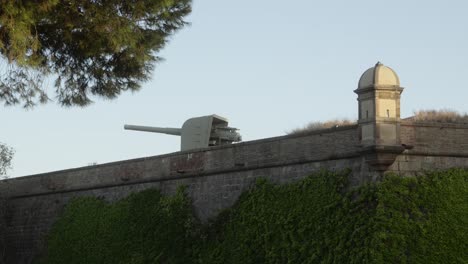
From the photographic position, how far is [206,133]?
80.7 feet

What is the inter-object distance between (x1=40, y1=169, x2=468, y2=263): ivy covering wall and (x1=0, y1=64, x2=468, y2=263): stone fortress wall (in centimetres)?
33

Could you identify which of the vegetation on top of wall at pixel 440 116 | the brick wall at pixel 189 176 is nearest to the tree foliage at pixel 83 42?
the brick wall at pixel 189 176

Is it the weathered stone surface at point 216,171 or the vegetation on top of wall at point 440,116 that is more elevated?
the vegetation on top of wall at point 440,116

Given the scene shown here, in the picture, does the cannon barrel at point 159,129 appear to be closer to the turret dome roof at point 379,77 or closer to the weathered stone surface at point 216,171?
the weathered stone surface at point 216,171

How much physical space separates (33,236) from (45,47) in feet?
33.0

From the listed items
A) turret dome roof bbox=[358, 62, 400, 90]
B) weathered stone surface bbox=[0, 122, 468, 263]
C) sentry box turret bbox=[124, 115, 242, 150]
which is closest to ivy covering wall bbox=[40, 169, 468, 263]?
weathered stone surface bbox=[0, 122, 468, 263]

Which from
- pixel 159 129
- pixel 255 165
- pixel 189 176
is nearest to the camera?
pixel 255 165

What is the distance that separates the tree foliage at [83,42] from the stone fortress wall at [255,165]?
9.76 ft

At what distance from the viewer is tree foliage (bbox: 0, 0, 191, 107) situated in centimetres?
1783

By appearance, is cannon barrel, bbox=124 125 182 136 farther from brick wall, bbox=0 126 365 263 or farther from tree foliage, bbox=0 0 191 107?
tree foliage, bbox=0 0 191 107

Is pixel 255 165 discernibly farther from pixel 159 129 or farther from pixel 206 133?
pixel 159 129

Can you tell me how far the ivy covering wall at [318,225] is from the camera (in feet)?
55.8

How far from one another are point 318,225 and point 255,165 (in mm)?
2660

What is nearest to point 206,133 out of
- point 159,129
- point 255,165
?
point 159,129
